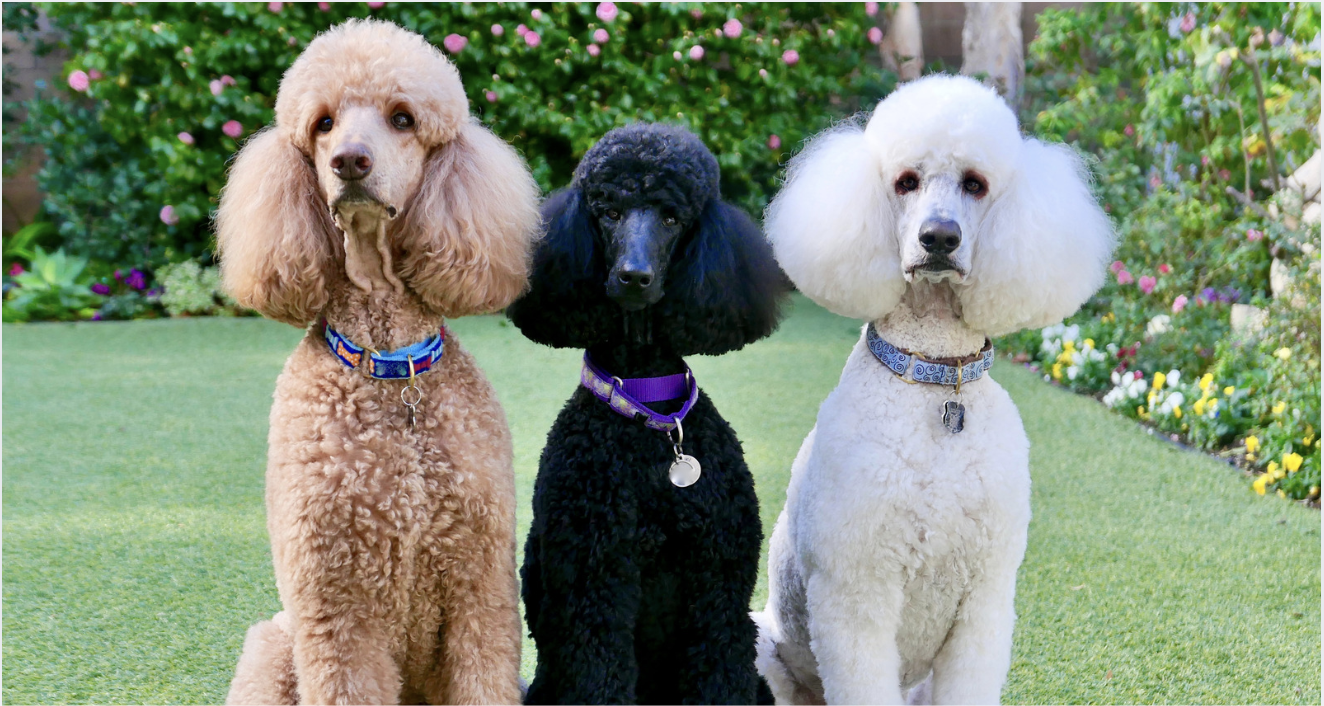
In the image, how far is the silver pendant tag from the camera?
158 centimetres

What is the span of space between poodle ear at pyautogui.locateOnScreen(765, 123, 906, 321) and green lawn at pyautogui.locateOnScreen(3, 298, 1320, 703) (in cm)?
97

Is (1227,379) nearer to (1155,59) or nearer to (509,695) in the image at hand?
(1155,59)

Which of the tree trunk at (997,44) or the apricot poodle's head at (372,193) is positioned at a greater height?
the apricot poodle's head at (372,193)

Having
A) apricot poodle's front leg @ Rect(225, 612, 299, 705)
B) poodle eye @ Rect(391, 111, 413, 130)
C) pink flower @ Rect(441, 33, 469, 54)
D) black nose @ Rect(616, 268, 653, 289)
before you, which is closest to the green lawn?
apricot poodle's front leg @ Rect(225, 612, 299, 705)

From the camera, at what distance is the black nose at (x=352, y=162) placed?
4.63ft

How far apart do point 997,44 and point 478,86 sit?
2.99 metres

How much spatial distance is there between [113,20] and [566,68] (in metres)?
2.66

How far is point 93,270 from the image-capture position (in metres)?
6.38

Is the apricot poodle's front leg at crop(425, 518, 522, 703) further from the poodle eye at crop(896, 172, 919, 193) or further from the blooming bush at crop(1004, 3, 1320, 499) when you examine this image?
the blooming bush at crop(1004, 3, 1320, 499)

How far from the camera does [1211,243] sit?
15.0 feet

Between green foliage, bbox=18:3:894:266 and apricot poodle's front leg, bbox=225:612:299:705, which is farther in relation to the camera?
green foliage, bbox=18:3:894:266

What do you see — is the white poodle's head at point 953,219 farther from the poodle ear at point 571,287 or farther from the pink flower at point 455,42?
the pink flower at point 455,42

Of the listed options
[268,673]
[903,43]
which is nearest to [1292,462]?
[268,673]

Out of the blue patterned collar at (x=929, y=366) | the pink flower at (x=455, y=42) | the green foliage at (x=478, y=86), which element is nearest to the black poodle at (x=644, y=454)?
the blue patterned collar at (x=929, y=366)
